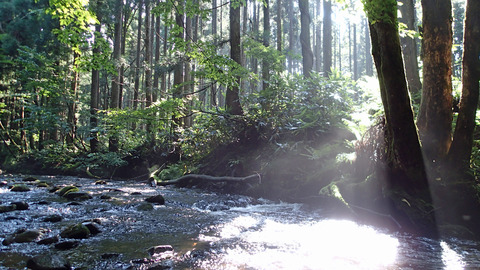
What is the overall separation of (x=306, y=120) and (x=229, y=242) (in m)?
6.17

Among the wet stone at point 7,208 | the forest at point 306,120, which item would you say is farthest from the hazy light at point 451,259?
the wet stone at point 7,208

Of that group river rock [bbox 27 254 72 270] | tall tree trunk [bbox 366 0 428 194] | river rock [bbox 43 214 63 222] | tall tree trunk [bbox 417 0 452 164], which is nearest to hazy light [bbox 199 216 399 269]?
tall tree trunk [bbox 366 0 428 194]

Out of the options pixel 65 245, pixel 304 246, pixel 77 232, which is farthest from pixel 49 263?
pixel 304 246

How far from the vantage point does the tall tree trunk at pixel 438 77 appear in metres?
5.19

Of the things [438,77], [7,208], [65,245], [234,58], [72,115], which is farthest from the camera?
[72,115]

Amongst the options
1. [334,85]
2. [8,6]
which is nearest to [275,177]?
[334,85]

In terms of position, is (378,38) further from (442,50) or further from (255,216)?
(255,216)

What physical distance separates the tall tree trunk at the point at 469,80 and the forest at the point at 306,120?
0.02 metres

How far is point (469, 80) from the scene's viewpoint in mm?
4695

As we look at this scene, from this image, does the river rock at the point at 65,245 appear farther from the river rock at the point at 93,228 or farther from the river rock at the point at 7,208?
the river rock at the point at 7,208

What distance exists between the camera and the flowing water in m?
3.44

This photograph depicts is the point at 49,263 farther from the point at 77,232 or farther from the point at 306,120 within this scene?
the point at 306,120

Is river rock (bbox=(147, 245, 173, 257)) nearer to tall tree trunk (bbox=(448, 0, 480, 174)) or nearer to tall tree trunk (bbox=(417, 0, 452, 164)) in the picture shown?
tall tree trunk (bbox=(417, 0, 452, 164))

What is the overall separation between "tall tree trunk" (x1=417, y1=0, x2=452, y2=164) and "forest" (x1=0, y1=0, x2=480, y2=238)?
2cm
